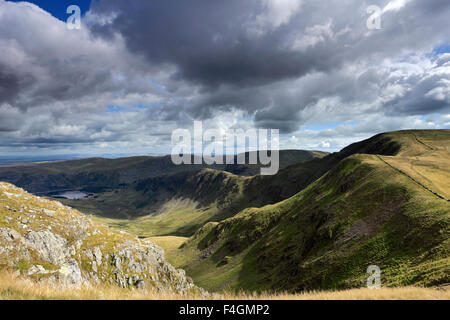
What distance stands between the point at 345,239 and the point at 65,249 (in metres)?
72.0

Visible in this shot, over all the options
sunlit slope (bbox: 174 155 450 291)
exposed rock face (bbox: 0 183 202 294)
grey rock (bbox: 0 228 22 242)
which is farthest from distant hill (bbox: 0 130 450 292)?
grey rock (bbox: 0 228 22 242)

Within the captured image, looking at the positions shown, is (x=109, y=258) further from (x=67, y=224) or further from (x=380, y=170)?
(x=380, y=170)

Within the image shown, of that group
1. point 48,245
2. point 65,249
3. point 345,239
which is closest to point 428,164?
point 345,239

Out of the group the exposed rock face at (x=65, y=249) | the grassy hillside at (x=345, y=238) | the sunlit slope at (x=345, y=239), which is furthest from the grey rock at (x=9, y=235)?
the grassy hillside at (x=345, y=238)

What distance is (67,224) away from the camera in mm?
43562

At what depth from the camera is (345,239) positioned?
2697 inches

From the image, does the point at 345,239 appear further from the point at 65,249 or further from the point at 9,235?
the point at 9,235

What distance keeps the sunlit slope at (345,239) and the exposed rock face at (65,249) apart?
4420 centimetres

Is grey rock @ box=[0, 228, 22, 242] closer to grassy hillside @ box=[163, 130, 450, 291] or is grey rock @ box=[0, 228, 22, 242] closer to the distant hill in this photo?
the distant hill

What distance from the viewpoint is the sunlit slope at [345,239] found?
1843 inches

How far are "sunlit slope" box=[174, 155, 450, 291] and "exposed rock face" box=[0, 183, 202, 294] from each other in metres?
44.2

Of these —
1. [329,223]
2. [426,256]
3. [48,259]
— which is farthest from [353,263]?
[48,259]
